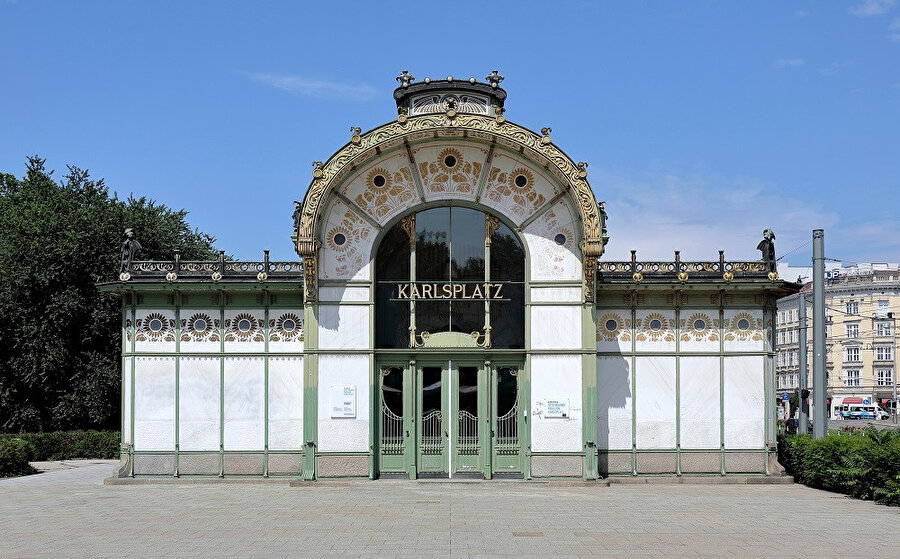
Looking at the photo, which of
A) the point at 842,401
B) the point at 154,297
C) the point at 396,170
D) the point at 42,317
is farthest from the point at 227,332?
the point at 842,401

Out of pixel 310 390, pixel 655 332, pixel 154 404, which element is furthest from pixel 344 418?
pixel 655 332

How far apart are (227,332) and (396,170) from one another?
582cm

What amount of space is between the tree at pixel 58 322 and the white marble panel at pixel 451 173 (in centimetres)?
1686

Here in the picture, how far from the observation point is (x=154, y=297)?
78.6 ft

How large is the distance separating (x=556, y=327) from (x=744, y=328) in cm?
481

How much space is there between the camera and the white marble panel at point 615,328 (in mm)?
23891

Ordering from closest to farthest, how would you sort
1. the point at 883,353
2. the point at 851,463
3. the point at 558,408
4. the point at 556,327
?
the point at 851,463 → the point at 558,408 → the point at 556,327 → the point at 883,353

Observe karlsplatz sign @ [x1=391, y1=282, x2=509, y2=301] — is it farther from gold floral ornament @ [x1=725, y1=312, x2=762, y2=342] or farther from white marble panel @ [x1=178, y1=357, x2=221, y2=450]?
gold floral ornament @ [x1=725, y1=312, x2=762, y2=342]

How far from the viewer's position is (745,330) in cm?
2403

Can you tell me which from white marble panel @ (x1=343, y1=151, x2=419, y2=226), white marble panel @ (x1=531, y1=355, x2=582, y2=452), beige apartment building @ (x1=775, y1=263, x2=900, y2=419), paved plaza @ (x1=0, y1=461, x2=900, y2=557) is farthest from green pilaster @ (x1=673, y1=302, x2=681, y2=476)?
beige apartment building @ (x1=775, y1=263, x2=900, y2=419)

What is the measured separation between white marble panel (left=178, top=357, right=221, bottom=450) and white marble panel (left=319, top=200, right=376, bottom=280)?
12.1ft

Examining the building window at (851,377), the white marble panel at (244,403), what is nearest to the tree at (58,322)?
the white marble panel at (244,403)

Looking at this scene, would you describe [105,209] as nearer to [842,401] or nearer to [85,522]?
[85,522]

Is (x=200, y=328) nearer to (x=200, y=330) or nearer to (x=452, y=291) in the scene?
(x=200, y=330)
